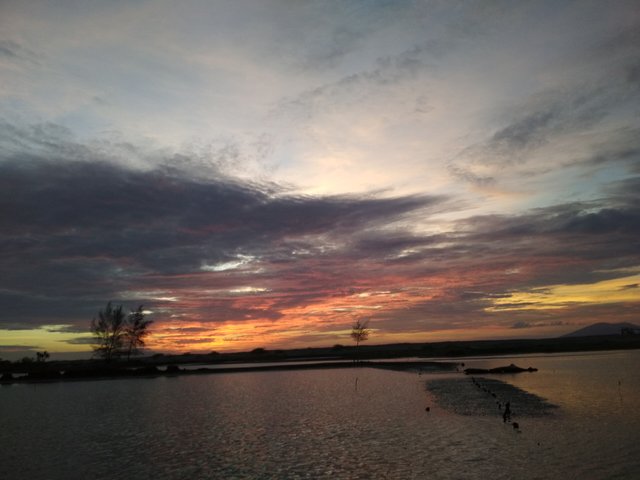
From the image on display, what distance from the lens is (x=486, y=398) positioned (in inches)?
1871

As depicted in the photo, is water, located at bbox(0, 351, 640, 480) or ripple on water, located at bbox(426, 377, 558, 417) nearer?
water, located at bbox(0, 351, 640, 480)

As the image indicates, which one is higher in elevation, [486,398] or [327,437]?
[327,437]

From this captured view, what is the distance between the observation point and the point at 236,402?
5312 centimetres

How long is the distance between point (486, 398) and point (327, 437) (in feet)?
73.1

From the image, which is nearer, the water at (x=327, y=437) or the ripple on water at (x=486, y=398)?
the water at (x=327, y=437)

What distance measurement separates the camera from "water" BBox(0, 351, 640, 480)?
24312 millimetres

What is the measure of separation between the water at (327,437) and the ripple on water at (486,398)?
28.7 inches

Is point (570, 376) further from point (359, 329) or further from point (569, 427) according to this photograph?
point (359, 329)

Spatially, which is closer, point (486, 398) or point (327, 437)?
point (327, 437)

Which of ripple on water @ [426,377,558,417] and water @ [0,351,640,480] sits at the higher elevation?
water @ [0,351,640,480]

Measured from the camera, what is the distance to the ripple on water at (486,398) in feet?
130

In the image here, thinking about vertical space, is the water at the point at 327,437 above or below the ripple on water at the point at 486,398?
above

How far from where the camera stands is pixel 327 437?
3228cm

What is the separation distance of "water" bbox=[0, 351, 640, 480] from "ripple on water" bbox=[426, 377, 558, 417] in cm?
73
